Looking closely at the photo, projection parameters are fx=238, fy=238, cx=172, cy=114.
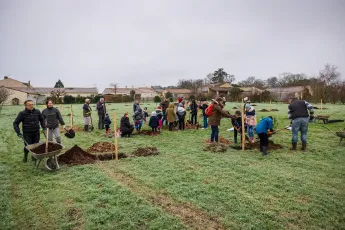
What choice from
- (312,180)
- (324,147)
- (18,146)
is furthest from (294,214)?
(18,146)

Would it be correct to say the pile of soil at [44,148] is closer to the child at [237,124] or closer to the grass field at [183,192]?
the grass field at [183,192]

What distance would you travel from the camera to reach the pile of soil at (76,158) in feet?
25.1

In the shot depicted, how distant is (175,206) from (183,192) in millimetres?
644

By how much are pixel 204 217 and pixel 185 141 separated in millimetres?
6690

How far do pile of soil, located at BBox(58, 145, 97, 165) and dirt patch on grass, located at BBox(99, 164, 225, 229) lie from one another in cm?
179

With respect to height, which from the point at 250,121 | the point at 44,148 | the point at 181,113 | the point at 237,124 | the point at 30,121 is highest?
the point at 30,121

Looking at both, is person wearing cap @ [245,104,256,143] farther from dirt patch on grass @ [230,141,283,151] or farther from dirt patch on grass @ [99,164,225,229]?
dirt patch on grass @ [99,164,225,229]

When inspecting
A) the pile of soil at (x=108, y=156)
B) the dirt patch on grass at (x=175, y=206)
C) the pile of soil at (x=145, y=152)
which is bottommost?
the dirt patch on grass at (x=175, y=206)

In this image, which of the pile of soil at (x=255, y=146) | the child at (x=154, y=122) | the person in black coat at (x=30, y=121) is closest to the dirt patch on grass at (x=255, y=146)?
the pile of soil at (x=255, y=146)

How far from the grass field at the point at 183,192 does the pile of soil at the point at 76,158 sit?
503mm

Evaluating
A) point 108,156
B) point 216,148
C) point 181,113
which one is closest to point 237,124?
point 216,148

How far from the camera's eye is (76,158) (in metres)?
7.79

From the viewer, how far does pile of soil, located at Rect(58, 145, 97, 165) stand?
25.1 ft

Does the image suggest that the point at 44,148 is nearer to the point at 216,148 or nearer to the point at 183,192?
the point at 183,192
